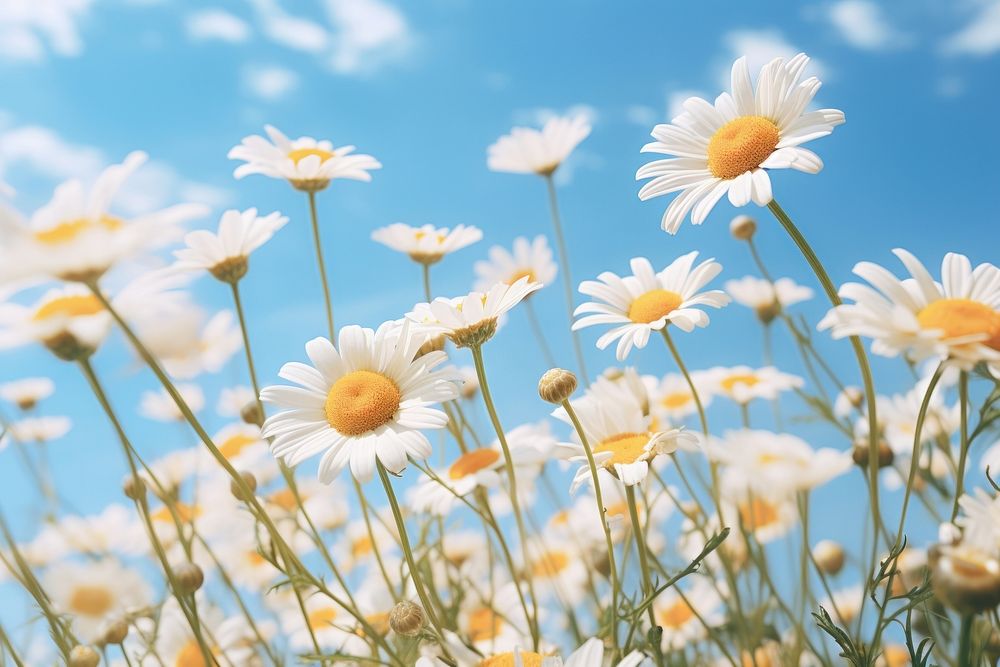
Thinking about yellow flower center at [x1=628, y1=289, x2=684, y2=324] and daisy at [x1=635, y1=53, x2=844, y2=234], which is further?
yellow flower center at [x1=628, y1=289, x2=684, y2=324]

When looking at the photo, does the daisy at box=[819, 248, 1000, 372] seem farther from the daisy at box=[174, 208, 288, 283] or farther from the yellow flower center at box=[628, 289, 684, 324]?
the daisy at box=[174, 208, 288, 283]

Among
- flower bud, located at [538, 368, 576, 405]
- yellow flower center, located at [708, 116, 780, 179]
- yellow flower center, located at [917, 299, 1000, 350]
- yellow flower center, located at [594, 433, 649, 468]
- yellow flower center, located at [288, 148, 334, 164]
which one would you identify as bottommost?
yellow flower center, located at [594, 433, 649, 468]

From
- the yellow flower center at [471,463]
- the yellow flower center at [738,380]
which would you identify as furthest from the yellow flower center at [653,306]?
the yellow flower center at [738,380]

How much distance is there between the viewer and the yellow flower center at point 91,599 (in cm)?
118

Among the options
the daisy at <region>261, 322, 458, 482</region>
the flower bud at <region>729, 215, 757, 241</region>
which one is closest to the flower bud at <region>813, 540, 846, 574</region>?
the flower bud at <region>729, 215, 757, 241</region>

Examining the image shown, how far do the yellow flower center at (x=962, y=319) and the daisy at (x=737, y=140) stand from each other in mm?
231

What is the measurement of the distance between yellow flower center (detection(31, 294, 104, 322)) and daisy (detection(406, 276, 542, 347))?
41 centimetres

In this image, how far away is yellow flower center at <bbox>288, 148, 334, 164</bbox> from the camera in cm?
179

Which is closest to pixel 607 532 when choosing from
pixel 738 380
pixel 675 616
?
pixel 738 380

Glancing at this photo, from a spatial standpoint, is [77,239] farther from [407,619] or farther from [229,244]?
[407,619]

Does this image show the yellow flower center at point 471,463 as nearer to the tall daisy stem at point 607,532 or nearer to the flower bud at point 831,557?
the tall daisy stem at point 607,532

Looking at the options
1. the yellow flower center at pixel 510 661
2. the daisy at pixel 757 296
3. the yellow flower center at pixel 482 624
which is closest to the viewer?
the yellow flower center at pixel 510 661

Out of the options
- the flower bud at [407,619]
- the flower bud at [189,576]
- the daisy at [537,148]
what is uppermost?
the daisy at [537,148]

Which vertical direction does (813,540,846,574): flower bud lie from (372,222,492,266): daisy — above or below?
below
